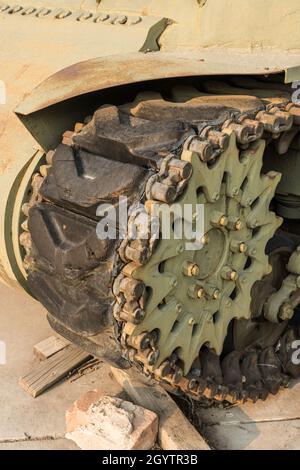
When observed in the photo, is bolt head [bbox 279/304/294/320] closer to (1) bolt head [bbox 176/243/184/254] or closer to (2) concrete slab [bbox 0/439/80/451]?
(1) bolt head [bbox 176/243/184/254]

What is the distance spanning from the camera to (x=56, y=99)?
285 cm

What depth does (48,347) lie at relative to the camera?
4.11 m

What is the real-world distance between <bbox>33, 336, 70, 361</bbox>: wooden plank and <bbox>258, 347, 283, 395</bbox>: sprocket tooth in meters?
1.21

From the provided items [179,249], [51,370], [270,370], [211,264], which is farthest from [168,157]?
[51,370]

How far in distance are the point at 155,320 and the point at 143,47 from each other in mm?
1428

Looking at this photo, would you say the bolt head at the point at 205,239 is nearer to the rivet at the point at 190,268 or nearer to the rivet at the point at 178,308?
the rivet at the point at 190,268

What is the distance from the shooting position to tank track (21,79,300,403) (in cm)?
260

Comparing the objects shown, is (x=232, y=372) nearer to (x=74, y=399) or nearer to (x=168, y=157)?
(x=74, y=399)

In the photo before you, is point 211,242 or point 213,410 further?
point 213,410

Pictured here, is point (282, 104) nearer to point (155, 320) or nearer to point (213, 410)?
point (155, 320)

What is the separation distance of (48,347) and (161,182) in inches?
74.4

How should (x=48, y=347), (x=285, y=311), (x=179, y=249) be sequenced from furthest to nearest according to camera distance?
1. (x=48, y=347)
2. (x=285, y=311)
3. (x=179, y=249)

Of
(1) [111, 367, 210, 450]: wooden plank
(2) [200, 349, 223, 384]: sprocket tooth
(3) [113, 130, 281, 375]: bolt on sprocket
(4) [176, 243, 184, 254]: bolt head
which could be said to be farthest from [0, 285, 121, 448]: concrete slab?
(4) [176, 243, 184, 254]: bolt head

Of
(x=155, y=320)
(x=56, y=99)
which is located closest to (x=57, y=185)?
(x=56, y=99)
